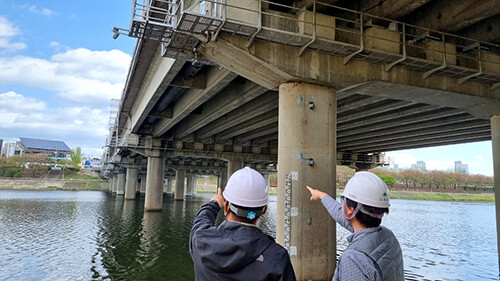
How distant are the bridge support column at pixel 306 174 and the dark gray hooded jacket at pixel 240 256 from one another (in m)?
7.34

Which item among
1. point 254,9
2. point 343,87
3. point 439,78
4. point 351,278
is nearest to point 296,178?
point 343,87

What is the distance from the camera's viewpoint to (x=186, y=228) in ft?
68.6

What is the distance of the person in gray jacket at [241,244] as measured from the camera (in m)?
2.09

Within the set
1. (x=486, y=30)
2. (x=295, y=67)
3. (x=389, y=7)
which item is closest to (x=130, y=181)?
(x=295, y=67)

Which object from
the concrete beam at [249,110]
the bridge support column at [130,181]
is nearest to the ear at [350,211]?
the concrete beam at [249,110]

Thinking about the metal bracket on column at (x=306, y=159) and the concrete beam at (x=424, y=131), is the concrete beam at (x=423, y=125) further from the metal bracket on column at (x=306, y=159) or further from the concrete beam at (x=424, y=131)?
the metal bracket on column at (x=306, y=159)

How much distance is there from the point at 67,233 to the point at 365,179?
18.9 m

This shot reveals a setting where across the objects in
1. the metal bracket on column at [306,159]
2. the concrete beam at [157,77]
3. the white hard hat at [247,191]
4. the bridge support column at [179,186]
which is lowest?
the bridge support column at [179,186]

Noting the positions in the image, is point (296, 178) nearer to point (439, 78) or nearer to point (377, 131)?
point (439, 78)

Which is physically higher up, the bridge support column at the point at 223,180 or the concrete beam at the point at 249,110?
the concrete beam at the point at 249,110

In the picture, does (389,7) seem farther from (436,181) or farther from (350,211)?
(436,181)

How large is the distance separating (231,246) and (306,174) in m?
7.69

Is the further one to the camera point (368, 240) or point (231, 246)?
point (368, 240)

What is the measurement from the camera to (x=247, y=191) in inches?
92.7
